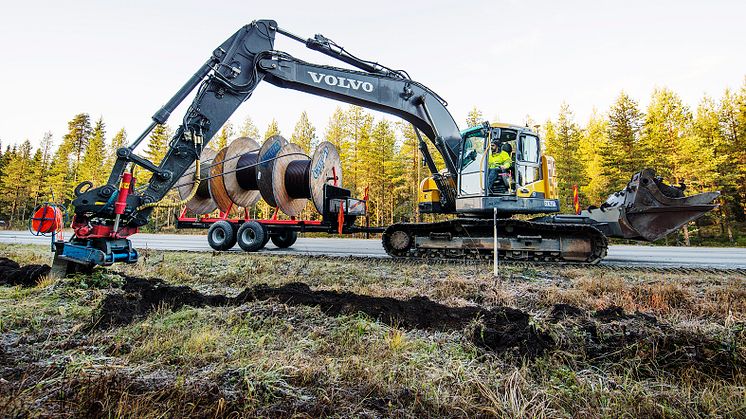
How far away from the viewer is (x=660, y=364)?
2242mm

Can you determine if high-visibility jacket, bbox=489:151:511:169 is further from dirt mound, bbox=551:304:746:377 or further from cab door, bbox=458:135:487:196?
dirt mound, bbox=551:304:746:377

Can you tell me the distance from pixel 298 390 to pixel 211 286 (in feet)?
11.8

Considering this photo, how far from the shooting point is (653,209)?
294 inches

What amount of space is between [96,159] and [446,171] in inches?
1905

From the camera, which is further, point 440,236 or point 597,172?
point 597,172

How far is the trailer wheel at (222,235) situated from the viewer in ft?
33.7

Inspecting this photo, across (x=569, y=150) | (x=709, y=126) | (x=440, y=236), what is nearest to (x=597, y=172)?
(x=569, y=150)

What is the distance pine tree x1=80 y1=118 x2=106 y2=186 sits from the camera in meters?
40.2

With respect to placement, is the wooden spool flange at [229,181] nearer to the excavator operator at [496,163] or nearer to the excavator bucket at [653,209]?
the excavator operator at [496,163]

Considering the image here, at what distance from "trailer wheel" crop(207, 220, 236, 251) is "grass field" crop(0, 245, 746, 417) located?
590 centimetres

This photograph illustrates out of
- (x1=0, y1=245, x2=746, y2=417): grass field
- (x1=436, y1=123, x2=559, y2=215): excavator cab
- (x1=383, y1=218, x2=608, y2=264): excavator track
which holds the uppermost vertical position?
(x1=436, y1=123, x2=559, y2=215): excavator cab

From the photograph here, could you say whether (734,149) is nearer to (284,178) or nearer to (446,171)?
(446,171)

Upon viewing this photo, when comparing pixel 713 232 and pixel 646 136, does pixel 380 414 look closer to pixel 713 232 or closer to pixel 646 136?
pixel 646 136

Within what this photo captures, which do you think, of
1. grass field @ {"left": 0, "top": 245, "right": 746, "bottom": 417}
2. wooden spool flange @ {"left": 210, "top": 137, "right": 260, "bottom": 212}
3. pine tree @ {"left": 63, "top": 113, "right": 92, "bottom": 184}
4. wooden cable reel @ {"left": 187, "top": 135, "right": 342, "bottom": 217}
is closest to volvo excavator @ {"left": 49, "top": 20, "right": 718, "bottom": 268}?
wooden cable reel @ {"left": 187, "top": 135, "right": 342, "bottom": 217}
